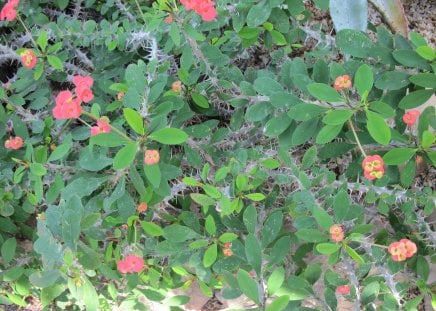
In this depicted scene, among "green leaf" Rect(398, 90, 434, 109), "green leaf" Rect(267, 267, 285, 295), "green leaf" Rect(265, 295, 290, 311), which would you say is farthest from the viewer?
"green leaf" Rect(398, 90, 434, 109)

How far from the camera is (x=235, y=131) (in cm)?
159

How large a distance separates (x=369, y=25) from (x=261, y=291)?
1020 mm

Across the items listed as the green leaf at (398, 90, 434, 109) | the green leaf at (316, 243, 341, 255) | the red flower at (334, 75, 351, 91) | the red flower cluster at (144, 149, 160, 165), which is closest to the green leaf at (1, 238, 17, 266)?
the red flower cluster at (144, 149, 160, 165)

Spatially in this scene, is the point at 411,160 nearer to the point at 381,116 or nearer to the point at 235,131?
the point at 381,116

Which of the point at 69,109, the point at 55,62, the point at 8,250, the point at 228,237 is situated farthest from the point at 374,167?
the point at 8,250

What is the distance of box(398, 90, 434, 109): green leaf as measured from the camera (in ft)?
4.06

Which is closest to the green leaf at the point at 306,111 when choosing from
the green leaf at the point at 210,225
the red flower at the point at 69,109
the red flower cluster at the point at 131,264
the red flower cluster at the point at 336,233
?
the red flower cluster at the point at 336,233

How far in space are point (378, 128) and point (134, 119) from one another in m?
0.54

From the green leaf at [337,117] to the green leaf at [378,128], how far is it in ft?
0.18

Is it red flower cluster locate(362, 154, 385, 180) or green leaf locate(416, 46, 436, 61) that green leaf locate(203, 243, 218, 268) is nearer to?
red flower cluster locate(362, 154, 385, 180)

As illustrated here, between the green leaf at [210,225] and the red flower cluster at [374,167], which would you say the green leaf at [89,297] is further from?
the red flower cluster at [374,167]

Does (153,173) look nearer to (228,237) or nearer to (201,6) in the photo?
(228,237)

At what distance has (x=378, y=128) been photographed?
1104 mm

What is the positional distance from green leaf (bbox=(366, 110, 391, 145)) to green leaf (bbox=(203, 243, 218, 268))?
51 centimetres
